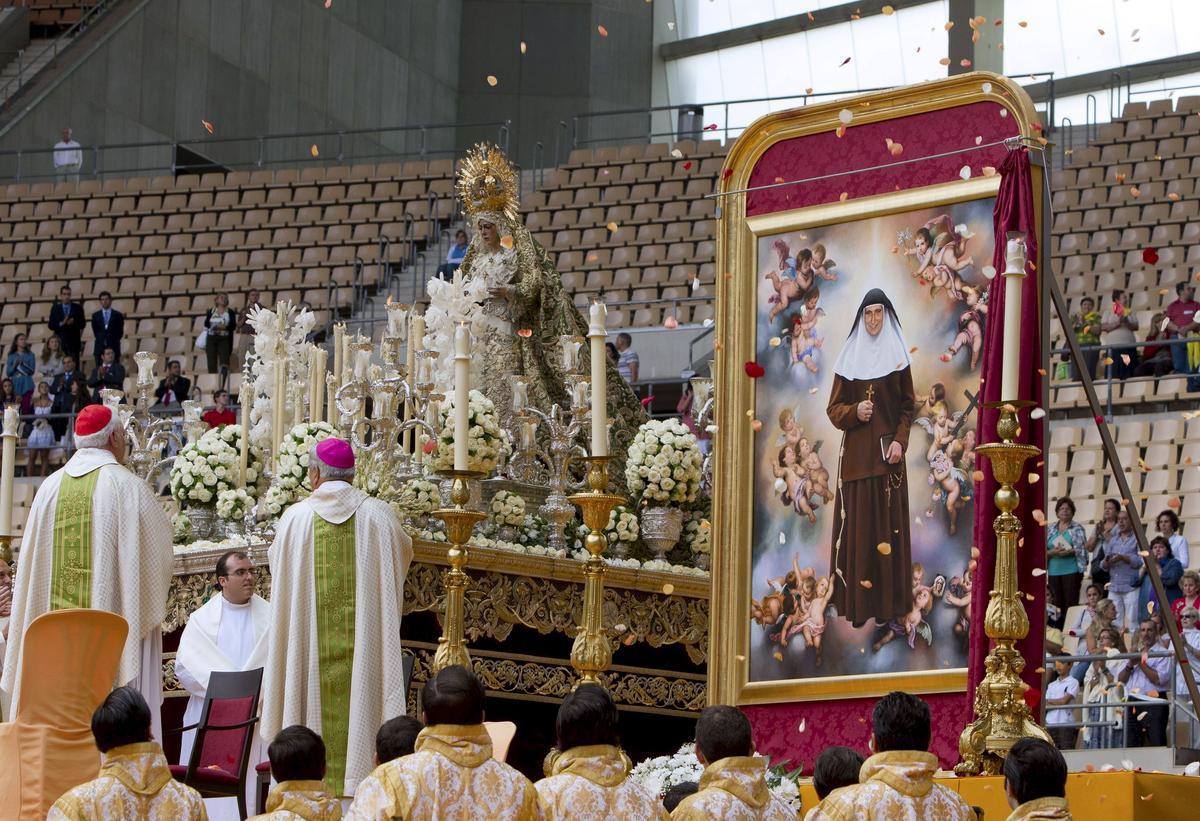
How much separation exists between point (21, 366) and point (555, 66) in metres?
10.3

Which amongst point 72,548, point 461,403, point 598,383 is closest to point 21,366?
point 72,548

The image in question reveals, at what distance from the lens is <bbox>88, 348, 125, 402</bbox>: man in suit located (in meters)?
19.2

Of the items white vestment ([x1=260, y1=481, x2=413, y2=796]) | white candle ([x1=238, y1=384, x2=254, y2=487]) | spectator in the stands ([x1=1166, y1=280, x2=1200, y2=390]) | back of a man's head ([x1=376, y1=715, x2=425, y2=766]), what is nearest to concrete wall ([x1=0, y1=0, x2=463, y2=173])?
spectator in the stands ([x1=1166, y1=280, x2=1200, y2=390])

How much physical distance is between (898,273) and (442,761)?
138 inches

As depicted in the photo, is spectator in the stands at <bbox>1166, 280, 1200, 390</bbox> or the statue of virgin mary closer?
the statue of virgin mary

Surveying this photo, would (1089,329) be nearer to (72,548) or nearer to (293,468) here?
(293,468)

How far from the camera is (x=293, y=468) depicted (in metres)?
8.84

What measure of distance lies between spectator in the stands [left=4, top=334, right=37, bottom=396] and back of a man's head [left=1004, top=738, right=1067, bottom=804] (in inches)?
631

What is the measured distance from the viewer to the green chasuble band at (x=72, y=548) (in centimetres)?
768

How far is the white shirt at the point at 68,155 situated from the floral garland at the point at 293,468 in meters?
16.9

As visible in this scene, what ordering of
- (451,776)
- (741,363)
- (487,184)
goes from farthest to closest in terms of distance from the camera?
1. (487,184)
2. (741,363)
3. (451,776)

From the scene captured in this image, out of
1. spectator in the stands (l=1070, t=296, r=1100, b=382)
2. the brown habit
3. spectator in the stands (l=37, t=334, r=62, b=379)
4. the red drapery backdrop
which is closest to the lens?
Result: the red drapery backdrop

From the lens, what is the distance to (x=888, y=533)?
7.61 m

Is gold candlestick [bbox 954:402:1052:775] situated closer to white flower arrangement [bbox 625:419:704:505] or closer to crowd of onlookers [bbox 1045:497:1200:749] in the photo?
crowd of onlookers [bbox 1045:497:1200:749]
